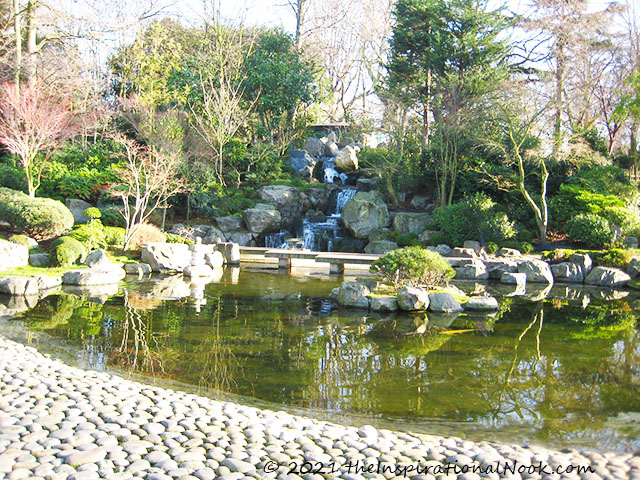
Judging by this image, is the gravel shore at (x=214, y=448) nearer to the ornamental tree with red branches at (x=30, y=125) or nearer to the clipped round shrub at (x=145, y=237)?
the clipped round shrub at (x=145, y=237)

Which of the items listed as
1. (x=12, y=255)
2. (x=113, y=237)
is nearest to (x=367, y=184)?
(x=113, y=237)

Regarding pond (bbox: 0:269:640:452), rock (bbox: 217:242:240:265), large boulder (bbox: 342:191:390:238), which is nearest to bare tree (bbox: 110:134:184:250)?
rock (bbox: 217:242:240:265)

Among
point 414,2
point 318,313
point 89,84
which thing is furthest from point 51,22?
point 318,313

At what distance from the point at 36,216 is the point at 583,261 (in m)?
14.7

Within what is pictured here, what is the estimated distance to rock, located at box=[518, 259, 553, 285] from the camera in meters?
13.7

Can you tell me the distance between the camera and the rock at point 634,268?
1374cm

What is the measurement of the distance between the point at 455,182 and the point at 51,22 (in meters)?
17.0

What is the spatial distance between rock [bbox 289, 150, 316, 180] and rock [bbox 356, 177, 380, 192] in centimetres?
256

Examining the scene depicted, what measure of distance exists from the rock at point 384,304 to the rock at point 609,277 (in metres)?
7.11

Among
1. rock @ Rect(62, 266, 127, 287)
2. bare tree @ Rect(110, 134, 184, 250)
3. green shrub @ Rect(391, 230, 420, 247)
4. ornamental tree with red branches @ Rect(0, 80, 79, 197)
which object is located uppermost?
ornamental tree with red branches @ Rect(0, 80, 79, 197)

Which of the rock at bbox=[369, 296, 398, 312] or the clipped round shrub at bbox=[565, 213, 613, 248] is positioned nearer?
the rock at bbox=[369, 296, 398, 312]

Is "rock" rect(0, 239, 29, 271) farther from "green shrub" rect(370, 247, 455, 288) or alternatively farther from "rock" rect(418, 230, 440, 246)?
"rock" rect(418, 230, 440, 246)

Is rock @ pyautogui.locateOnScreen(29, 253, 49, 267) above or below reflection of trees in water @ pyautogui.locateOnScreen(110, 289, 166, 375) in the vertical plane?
above

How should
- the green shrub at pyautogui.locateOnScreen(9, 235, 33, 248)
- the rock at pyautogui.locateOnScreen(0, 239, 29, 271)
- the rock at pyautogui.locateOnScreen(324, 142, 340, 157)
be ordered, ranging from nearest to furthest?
the rock at pyautogui.locateOnScreen(0, 239, 29, 271)
the green shrub at pyautogui.locateOnScreen(9, 235, 33, 248)
the rock at pyautogui.locateOnScreen(324, 142, 340, 157)
